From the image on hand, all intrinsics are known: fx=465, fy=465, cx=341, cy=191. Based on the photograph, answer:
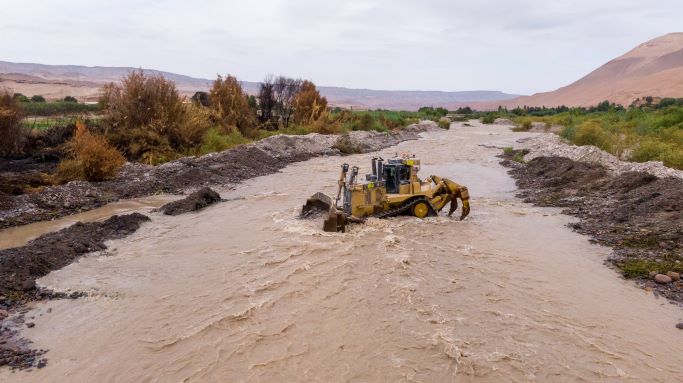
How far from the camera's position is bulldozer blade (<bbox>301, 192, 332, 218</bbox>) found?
12.5m

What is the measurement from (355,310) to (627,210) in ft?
28.2

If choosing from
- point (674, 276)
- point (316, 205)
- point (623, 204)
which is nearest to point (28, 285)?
point (316, 205)

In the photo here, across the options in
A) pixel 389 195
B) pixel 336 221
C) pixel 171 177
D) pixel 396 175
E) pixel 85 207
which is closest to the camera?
pixel 336 221

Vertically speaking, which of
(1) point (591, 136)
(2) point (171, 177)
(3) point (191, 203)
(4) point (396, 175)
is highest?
(1) point (591, 136)

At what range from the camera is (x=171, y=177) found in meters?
17.7

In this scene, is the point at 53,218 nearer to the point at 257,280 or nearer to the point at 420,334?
the point at 257,280

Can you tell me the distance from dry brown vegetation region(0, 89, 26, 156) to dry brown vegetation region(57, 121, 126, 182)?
3.77 meters

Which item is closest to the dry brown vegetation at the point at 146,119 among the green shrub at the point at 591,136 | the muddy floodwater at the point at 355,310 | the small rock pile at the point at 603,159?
the muddy floodwater at the point at 355,310

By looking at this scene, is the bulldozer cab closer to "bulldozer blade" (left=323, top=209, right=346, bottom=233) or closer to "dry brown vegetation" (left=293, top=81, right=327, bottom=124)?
"bulldozer blade" (left=323, top=209, right=346, bottom=233)

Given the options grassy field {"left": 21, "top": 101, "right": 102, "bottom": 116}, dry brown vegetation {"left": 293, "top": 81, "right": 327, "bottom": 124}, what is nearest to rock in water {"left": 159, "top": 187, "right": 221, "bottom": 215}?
dry brown vegetation {"left": 293, "top": 81, "right": 327, "bottom": 124}

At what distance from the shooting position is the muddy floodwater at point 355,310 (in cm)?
586

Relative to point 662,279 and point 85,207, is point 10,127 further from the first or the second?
point 662,279

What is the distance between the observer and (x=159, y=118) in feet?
69.4

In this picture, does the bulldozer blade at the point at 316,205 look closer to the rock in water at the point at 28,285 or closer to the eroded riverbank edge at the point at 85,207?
the eroded riverbank edge at the point at 85,207
